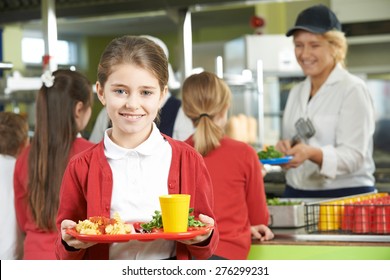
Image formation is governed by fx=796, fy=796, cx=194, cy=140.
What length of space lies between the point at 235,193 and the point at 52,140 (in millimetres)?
417

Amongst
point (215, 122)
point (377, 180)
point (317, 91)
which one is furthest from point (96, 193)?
point (377, 180)

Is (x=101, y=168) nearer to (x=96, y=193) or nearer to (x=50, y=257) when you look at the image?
(x=96, y=193)

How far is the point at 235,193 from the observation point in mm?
1767

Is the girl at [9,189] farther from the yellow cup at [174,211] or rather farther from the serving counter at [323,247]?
the yellow cup at [174,211]

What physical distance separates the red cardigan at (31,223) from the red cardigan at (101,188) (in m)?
0.48

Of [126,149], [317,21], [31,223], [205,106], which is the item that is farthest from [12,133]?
[126,149]

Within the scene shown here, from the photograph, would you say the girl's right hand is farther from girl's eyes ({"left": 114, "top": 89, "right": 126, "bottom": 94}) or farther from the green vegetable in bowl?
the green vegetable in bowl

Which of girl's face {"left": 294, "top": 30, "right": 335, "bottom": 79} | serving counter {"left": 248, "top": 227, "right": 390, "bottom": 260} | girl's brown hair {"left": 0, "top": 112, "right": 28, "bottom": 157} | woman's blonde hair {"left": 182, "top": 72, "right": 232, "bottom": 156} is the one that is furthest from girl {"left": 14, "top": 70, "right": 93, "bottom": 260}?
girl's face {"left": 294, "top": 30, "right": 335, "bottom": 79}

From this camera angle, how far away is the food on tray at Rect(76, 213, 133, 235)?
1.12 metres

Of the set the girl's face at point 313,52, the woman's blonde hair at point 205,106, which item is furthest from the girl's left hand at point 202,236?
the girl's face at point 313,52

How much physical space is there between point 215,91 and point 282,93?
287 centimetres

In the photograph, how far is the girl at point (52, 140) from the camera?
5.59 feet

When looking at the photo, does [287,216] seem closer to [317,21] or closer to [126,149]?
[317,21]
